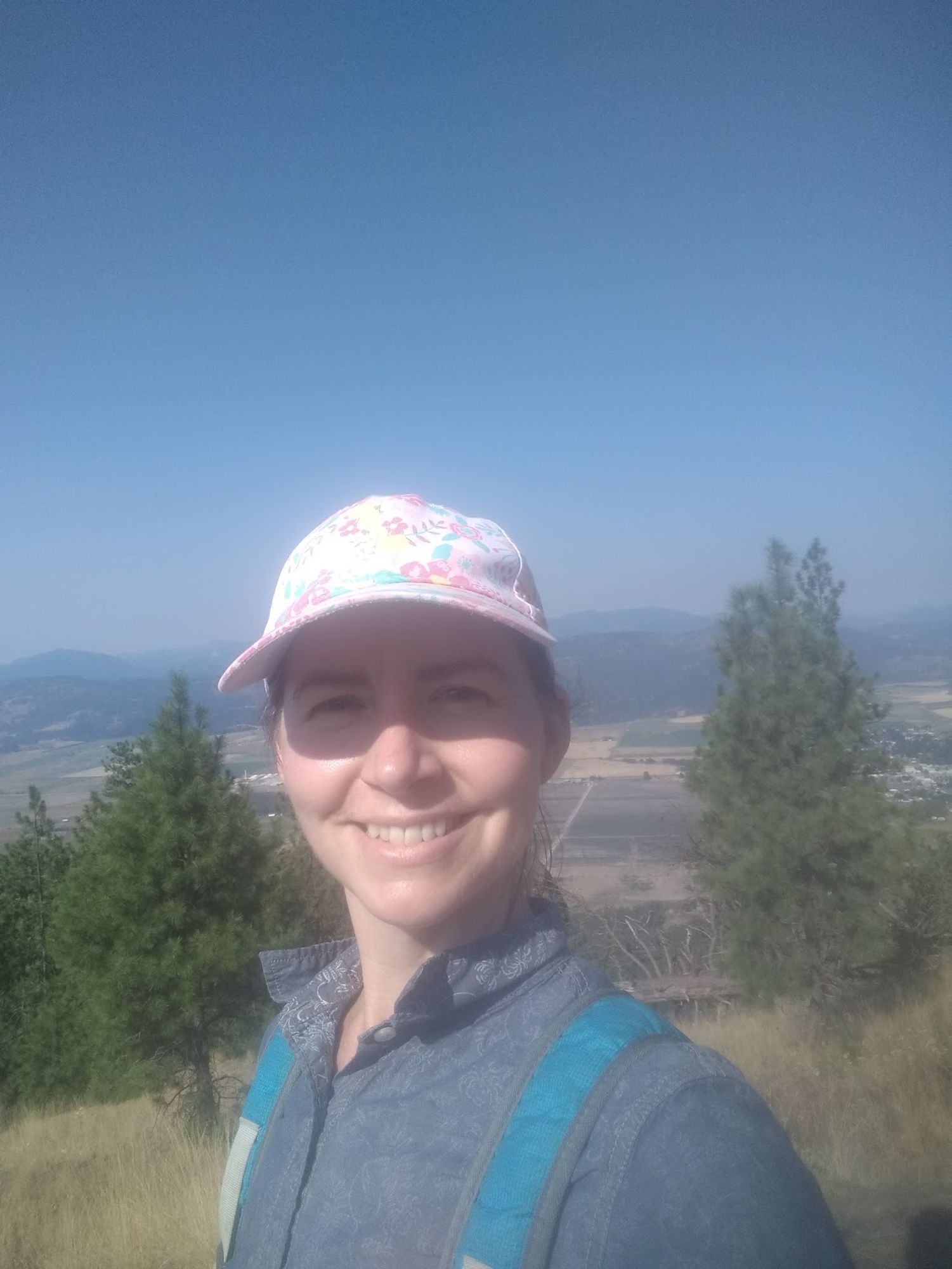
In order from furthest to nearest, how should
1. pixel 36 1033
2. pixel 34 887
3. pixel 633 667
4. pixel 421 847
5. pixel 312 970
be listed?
pixel 633 667 < pixel 34 887 < pixel 36 1033 < pixel 312 970 < pixel 421 847

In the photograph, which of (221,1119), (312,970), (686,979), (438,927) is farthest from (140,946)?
(438,927)

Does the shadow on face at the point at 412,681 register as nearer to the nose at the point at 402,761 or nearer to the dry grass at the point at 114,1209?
the nose at the point at 402,761

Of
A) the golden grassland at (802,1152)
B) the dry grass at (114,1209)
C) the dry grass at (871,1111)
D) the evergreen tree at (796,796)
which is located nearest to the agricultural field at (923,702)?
the evergreen tree at (796,796)

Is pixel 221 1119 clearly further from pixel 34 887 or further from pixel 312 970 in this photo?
pixel 34 887

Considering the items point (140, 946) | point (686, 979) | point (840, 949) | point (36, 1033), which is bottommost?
point (36, 1033)

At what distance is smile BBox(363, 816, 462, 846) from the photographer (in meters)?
1.21

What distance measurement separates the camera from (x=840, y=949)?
31.5 feet

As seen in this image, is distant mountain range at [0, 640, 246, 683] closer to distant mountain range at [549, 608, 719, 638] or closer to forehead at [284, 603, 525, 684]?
distant mountain range at [549, 608, 719, 638]

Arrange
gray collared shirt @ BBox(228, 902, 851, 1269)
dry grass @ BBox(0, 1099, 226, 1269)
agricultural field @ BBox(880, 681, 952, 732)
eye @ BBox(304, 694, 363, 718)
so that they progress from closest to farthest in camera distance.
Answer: gray collared shirt @ BBox(228, 902, 851, 1269)
eye @ BBox(304, 694, 363, 718)
dry grass @ BBox(0, 1099, 226, 1269)
agricultural field @ BBox(880, 681, 952, 732)

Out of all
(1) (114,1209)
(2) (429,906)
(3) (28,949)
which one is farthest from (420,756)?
Answer: (3) (28,949)

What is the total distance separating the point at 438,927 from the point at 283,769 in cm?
41

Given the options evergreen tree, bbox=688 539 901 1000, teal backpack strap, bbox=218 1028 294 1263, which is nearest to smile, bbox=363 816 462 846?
teal backpack strap, bbox=218 1028 294 1263

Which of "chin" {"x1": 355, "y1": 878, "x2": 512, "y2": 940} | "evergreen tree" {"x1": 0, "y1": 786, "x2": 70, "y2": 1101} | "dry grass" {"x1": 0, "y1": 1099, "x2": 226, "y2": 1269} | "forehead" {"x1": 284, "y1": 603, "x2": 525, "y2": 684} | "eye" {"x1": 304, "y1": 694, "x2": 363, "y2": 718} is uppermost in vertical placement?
"forehead" {"x1": 284, "y1": 603, "x2": 525, "y2": 684}

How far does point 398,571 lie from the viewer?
1.24 meters
